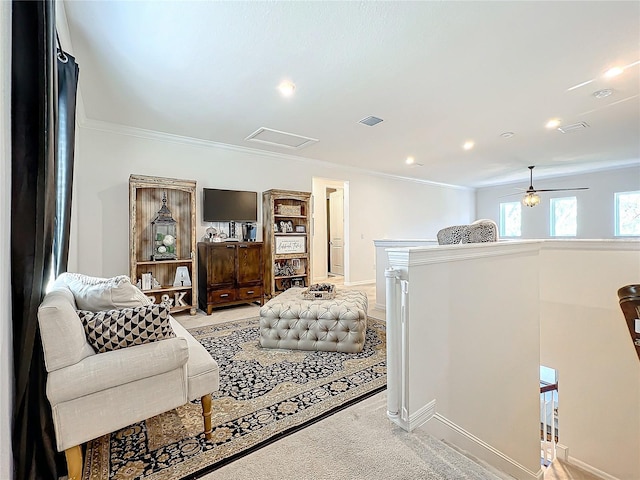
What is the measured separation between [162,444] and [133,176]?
3375 millimetres

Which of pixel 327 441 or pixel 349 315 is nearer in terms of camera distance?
pixel 327 441

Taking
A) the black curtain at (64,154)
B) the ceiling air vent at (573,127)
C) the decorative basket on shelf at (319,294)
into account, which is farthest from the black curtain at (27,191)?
the ceiling air vent at (573,127)

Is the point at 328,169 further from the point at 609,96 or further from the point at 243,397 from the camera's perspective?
the point at 243,397

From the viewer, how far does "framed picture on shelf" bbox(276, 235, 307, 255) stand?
5246 mm

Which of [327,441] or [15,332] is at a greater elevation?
[15,332]

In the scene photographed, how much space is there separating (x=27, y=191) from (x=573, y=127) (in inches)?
234

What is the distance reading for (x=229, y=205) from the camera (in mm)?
4859

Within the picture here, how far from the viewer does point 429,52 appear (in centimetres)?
249

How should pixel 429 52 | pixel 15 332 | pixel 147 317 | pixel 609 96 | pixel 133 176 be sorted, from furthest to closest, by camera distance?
pixel 133 176 < pixel 609 96 < pixel 429 52 < pixel 147 317 < pixel 15 332

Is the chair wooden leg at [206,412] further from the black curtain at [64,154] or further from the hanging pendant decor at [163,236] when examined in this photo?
the hanging pendant decor at [163,236]

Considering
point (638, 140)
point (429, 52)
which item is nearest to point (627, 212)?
point (638, 140)

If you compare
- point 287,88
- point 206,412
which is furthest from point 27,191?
point 287,88

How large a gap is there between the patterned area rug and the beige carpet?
0.35 ft

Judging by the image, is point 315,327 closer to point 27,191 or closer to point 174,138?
point 27,191
